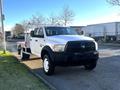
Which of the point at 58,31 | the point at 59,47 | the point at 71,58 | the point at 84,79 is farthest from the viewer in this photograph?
the point at 58,31

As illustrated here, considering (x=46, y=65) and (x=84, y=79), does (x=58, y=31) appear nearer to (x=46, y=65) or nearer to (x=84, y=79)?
(x=46, y=65)

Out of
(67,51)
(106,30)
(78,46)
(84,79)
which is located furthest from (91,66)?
(106,30)

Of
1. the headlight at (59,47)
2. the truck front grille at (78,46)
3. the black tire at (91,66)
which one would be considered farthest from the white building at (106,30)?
the headlight at (59,47)

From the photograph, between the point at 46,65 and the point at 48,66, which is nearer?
the point at 48,66

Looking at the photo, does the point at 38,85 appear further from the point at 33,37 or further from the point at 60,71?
the point at 33,37

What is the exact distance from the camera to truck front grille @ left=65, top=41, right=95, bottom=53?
11.0 m

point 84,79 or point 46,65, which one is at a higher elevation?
point 46,65

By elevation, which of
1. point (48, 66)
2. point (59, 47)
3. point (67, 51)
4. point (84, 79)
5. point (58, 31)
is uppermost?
point (58, 31)

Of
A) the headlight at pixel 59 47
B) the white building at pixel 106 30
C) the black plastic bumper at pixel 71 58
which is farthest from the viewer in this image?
the white building at pixel 106 30

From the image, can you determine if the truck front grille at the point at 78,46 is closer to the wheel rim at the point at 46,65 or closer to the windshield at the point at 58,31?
the wheel rim at the point at 46,65

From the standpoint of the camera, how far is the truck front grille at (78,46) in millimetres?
10953

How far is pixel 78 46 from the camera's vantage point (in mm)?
11070

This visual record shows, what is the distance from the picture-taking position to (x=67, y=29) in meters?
13.2

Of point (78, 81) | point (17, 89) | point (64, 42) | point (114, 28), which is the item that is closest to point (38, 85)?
point (17, 89)
